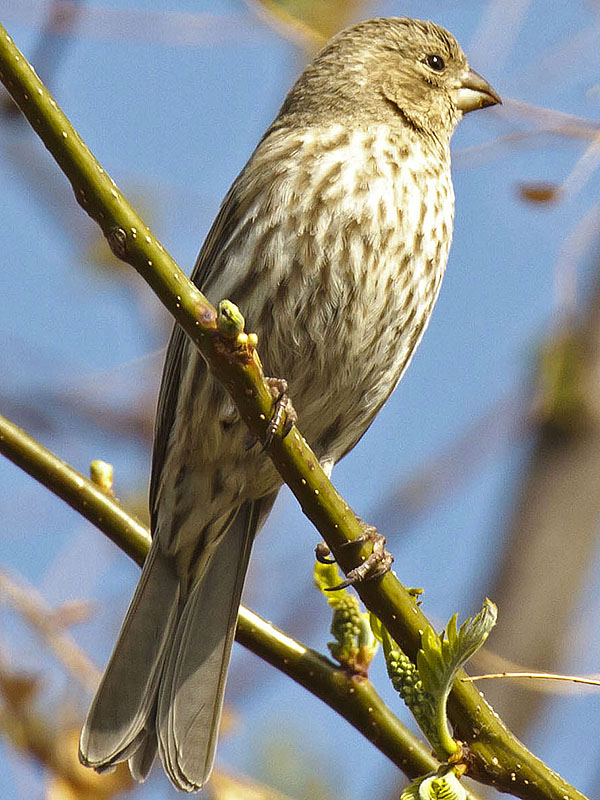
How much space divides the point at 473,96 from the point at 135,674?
231 cm

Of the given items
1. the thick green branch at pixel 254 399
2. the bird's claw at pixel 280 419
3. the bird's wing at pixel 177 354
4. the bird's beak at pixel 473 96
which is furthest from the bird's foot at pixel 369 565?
the bird's beak at pixel 473 96

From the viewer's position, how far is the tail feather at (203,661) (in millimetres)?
3076

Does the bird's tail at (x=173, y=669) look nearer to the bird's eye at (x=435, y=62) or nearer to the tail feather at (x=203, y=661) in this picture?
the tail feather at (x=203, y=661)

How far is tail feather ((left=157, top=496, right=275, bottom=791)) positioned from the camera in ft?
10.1

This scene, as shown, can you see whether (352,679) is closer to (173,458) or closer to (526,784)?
(526,784)

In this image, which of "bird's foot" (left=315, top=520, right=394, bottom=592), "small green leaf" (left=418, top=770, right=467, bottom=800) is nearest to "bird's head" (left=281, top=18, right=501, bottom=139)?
"bird's foot" (left=315, top=520, right=394, bottom=592)

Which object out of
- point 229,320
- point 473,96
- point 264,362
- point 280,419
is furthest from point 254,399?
point 473,96

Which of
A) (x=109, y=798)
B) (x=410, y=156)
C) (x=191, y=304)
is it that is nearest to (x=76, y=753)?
(x=109, y=798)

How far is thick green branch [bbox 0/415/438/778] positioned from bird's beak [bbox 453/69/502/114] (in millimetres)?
2240

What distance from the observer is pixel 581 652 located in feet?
15.7

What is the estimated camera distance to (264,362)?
11.1 ft

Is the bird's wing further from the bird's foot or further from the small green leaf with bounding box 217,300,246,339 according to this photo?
the small green leaf with bounding box 217,300,246,339

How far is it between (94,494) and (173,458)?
960 mm

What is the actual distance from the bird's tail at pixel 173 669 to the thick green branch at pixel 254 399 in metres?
0.73
